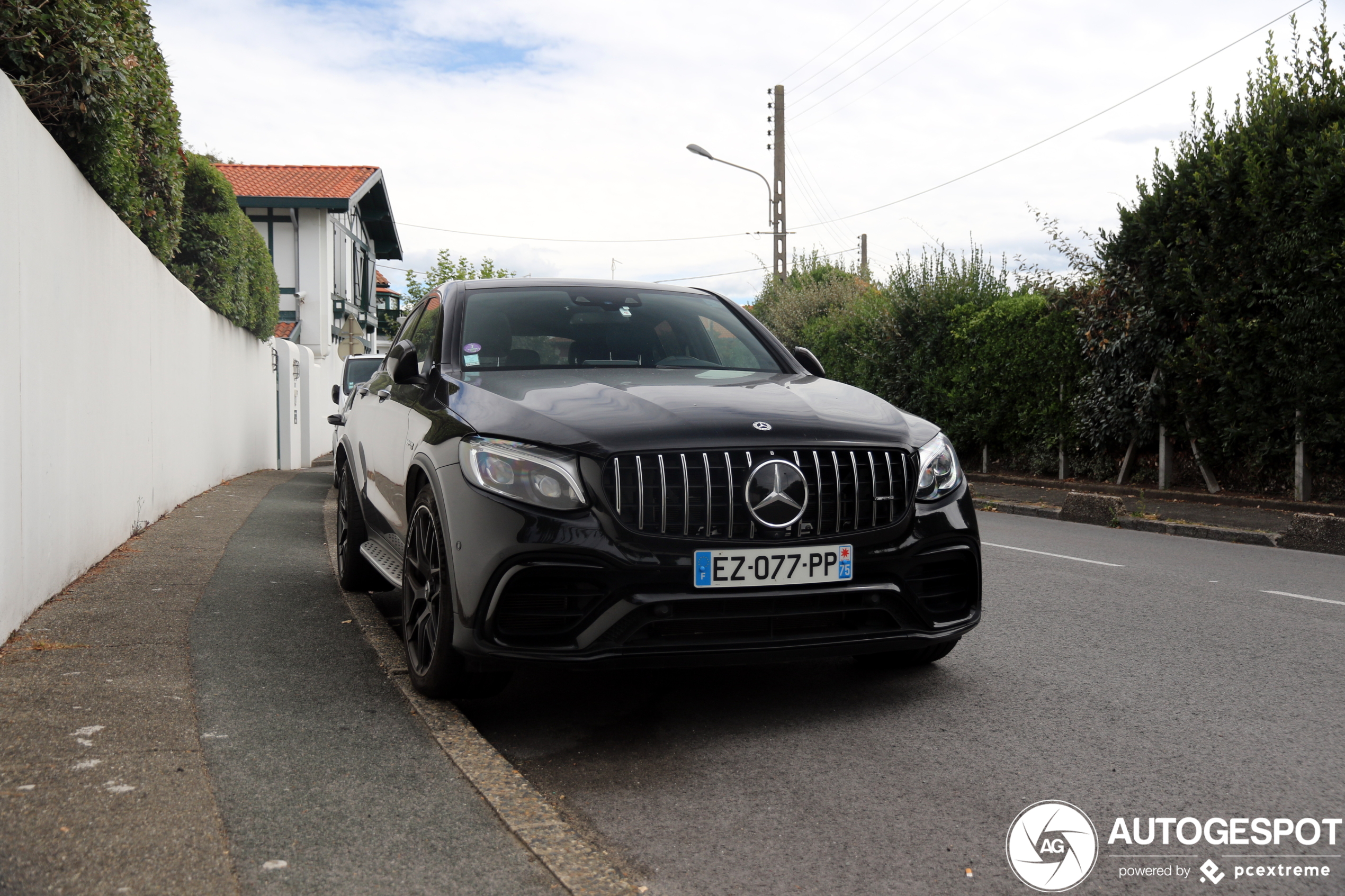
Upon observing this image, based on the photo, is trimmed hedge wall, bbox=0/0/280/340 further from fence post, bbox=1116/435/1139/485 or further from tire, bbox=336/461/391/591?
fence post, bbox=1116/435/1139/485

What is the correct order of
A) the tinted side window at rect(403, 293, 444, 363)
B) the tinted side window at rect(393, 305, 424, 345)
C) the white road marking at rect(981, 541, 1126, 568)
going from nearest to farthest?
the tinted side window at rect(403, 293, 444, 363) < the tinted side window at rect(393, 305, 424, 345) < the white road marking at rect(981, 541, 1126, 568)

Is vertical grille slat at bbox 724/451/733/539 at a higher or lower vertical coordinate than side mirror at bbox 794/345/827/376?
lower

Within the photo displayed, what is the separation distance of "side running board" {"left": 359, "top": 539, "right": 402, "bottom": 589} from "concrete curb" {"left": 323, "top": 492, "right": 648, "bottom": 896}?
1.37ft

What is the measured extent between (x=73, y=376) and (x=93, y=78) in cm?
171

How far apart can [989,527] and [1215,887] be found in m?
9.26

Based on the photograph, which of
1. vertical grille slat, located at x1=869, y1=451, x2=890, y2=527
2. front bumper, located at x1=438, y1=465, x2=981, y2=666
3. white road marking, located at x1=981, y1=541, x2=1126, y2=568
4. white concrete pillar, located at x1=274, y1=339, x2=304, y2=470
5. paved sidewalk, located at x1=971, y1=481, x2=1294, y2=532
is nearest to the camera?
front bumper, located at x1=438, y1=465, x2=981, y2=666

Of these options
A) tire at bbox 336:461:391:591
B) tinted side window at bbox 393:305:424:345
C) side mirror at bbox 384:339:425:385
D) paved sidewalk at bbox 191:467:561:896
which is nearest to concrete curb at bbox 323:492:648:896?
paved sidewalk at bbox 191:467:561:896

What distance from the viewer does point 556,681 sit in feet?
15.8

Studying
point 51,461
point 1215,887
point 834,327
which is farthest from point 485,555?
point 834,327

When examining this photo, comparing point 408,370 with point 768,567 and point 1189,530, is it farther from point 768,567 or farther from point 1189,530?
point 1189,530

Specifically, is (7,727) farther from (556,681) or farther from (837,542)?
(837,542)

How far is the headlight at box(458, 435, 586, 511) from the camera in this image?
3.77 meters

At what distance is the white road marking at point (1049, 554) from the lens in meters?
8.68

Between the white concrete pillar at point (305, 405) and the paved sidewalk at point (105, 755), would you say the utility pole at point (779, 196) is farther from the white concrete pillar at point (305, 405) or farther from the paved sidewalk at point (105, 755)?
the paved sidewalk at point (105, 755)
